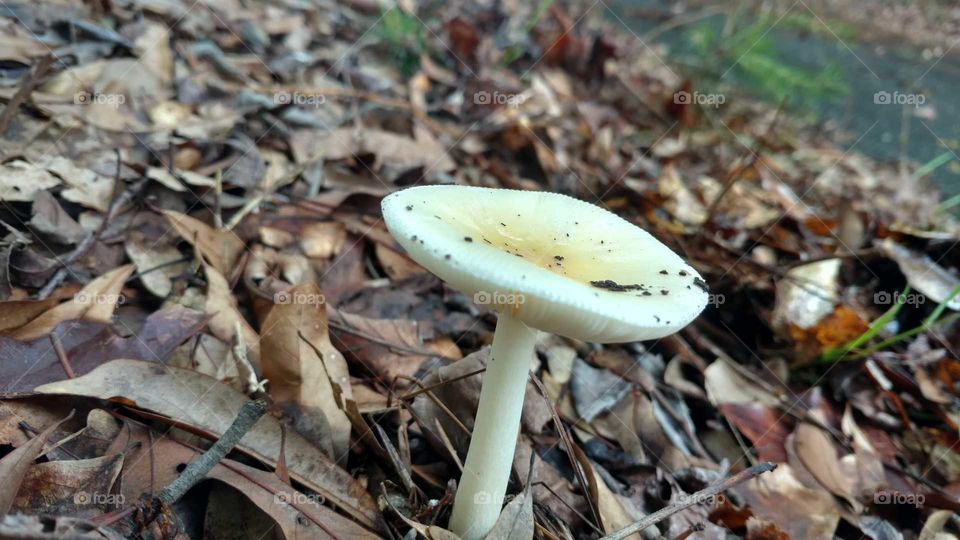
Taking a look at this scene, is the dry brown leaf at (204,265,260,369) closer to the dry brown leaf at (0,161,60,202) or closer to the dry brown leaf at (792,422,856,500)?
the dry brown leaf at (0,161,60,202)

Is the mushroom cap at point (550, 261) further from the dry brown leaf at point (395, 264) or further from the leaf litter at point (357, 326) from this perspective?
the dry brown leaf at point (395, 264)

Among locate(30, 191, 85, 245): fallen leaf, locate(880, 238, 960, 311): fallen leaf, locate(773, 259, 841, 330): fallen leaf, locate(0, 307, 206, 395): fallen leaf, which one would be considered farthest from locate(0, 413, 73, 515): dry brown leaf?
locate(880, 238, 960, 311): fallen leaf

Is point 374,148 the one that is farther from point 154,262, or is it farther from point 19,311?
point 19,311

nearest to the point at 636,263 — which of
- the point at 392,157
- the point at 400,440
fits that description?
the point at 400,440

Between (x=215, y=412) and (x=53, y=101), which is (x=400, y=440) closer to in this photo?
(x=215, y=412)

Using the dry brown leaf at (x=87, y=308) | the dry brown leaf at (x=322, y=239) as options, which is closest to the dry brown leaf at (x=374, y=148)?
the dry brown leaf at (x=322, y=239)

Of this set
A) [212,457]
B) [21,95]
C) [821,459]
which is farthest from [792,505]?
[21,95]
